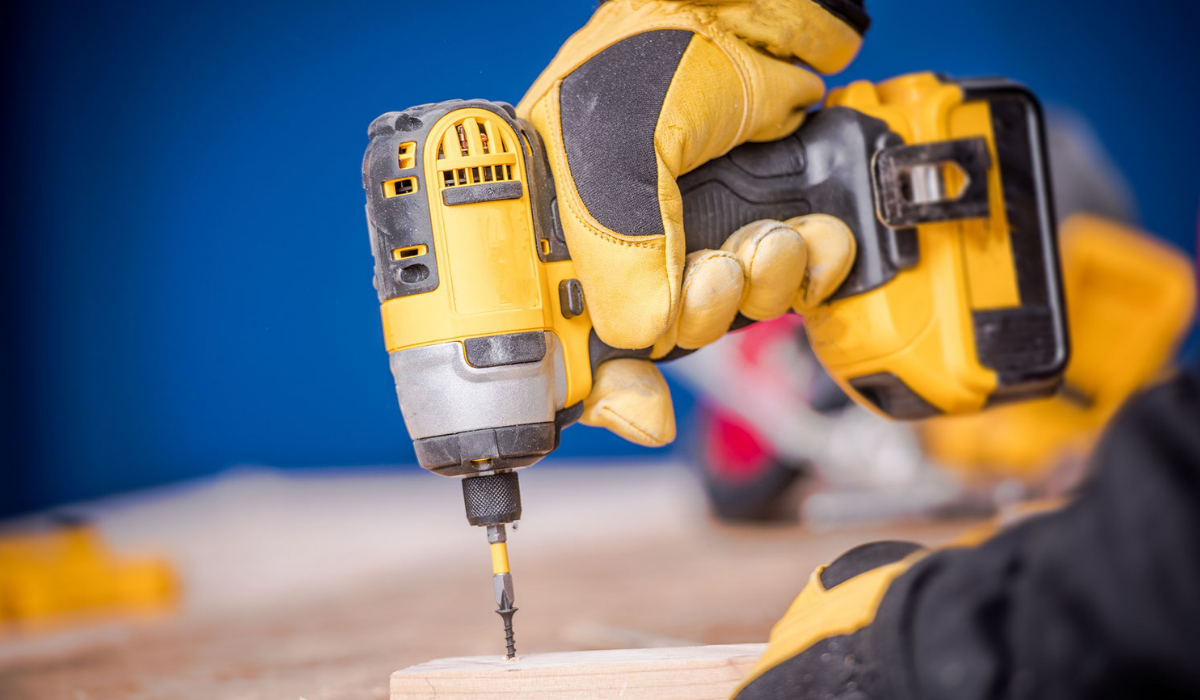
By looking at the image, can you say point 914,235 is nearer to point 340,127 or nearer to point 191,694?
point 340,127

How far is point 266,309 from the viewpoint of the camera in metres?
1.04

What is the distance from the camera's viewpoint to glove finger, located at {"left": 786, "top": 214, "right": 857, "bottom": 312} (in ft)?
2.94

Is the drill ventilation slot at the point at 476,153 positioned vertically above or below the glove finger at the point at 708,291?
above

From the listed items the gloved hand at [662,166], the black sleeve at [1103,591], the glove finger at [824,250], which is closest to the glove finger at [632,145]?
the gloved hand at [662,166]

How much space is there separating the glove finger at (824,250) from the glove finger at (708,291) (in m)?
0.10

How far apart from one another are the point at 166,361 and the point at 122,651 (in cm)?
124

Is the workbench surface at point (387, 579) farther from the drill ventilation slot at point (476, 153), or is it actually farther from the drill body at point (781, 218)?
the drill ventilation slot at point (476, 153)

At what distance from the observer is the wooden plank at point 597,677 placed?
2.43ft

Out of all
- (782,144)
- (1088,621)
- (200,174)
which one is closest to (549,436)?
(782,144)

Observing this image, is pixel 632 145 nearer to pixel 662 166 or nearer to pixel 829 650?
pixel 662 166

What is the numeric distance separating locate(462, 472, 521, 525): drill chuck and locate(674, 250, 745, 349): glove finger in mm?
200

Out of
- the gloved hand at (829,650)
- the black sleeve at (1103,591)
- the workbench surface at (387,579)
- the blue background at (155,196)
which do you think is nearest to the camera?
the black sleeve at (1103,591)

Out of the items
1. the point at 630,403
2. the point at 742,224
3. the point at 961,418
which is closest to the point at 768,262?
the point at 742,224

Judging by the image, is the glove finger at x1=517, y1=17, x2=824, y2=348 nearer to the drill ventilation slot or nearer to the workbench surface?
the drill ventilation slot
